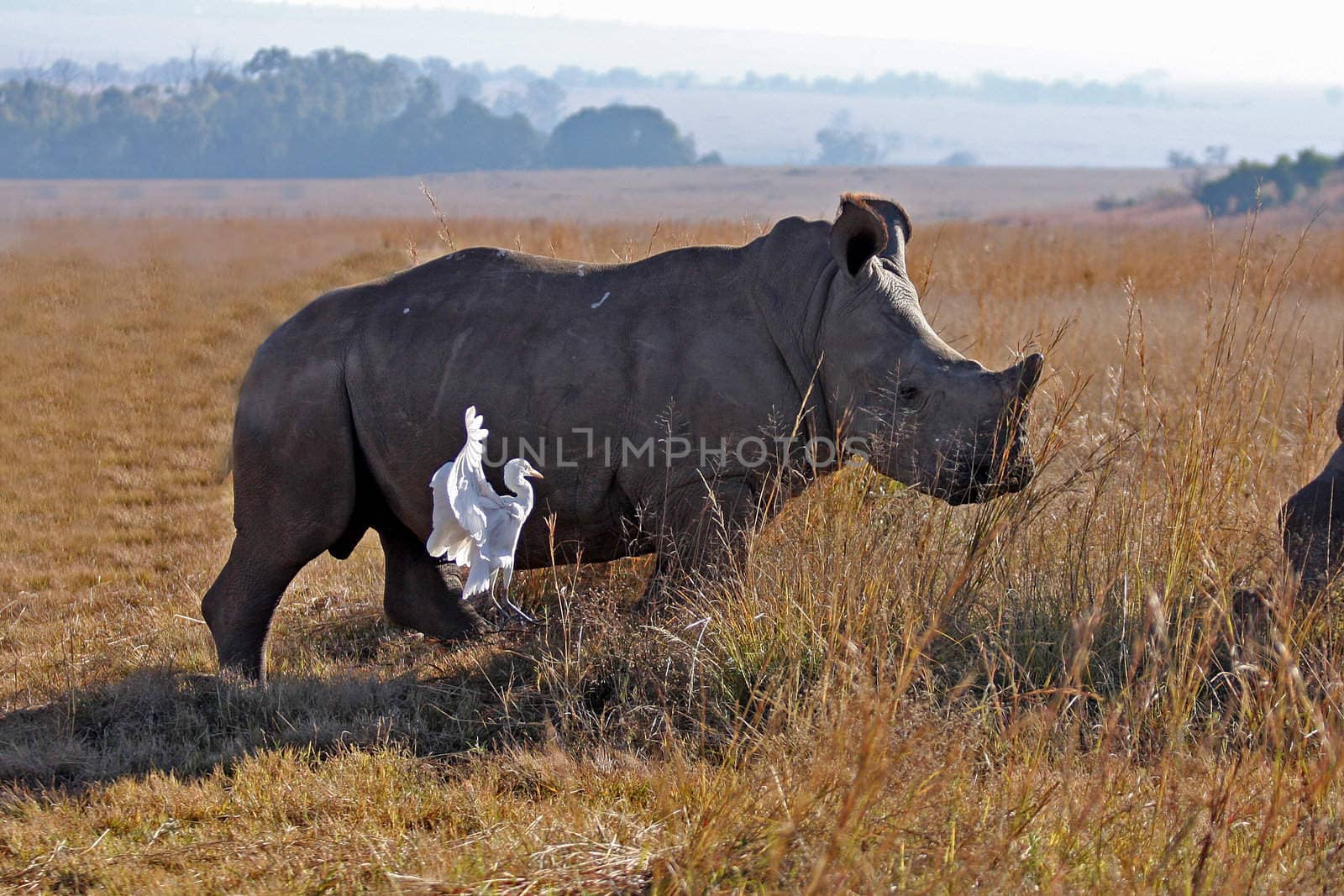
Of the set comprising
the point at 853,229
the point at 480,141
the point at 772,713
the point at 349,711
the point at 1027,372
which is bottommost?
the point at 349,711

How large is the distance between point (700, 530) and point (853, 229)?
1141 mm

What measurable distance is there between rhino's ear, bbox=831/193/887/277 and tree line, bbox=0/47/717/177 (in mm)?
34399

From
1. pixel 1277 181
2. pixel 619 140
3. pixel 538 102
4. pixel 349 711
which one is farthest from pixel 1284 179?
pixel 538 102

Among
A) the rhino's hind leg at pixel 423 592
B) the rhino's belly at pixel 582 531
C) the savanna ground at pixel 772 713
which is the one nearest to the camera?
the savanna ground at pixel 772 713

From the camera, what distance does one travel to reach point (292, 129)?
58469mm

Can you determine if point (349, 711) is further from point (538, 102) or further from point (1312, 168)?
point (538, 102)

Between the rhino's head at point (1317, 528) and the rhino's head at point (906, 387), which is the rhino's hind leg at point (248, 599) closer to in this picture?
the rhino's head at point (906, 387)

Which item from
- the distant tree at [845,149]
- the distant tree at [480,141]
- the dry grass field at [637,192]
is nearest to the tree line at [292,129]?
the distant tree at [480,141]

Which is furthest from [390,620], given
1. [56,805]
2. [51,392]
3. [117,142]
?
[117,142]

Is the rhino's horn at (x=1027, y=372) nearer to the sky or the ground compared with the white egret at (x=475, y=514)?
Result: nearer to the sky

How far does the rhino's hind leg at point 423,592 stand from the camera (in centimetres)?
507

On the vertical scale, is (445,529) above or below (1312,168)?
below

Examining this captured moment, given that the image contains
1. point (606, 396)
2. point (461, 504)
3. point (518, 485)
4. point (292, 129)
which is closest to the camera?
point (461, 504)

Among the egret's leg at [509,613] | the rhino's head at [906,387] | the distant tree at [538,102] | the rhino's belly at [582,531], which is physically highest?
the distant tree at [538,102]
